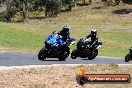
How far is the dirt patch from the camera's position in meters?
20.9

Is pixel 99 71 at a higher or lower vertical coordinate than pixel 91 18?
higher

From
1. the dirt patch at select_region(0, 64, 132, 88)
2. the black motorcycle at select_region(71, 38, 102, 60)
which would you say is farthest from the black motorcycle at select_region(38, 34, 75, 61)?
the dirt patch at select_region(0, 64, 132, 88)

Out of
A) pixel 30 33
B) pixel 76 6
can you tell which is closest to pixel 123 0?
pixel 76 6

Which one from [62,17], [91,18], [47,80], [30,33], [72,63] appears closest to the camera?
[47,80]

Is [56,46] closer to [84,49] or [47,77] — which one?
[84,49]

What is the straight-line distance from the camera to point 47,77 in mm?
22203

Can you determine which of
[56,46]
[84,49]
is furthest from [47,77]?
[84,49]

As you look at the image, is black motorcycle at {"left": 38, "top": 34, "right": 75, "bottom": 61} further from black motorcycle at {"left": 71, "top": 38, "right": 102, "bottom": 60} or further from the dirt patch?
the dirt patch

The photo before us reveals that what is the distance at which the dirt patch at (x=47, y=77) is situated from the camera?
20.9 metres

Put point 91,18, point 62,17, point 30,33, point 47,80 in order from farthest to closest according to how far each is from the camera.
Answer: point 62,17
point 91,18
point 30,33
point 47,80

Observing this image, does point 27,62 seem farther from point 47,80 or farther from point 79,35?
point 79,35

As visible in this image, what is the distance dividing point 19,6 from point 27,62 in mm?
82947

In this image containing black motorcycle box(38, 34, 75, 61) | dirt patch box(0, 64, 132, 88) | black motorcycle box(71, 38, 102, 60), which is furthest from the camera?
black motorcycle box(71, 38, 102, 60)

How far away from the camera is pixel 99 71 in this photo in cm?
2384
